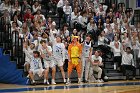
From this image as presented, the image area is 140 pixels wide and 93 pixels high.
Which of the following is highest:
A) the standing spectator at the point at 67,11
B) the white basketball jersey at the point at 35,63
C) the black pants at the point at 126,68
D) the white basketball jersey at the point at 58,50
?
the standing spectator at the point at 67,11

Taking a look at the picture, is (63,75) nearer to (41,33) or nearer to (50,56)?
(50,56)

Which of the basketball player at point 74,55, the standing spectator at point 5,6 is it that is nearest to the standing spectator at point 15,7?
the standing spectator at point 5,6

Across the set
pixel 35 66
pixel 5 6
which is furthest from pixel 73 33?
pixel 5 6

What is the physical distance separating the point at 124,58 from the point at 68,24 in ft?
10.6

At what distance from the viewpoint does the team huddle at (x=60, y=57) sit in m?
15.0

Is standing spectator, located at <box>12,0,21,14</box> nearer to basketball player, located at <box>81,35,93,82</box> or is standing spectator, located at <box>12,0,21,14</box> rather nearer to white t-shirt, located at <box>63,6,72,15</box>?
white t-shirt, located at <box>63,6,72,15</box>

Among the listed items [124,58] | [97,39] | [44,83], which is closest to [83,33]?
[97,39]

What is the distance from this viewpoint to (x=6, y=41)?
620 inches

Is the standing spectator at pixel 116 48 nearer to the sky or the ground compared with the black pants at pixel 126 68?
nearer to the sky

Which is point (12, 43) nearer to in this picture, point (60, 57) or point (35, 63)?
point (35, 63)

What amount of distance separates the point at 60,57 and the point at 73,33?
1.45 m

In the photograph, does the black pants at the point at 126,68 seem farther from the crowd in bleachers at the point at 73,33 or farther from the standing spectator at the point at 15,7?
the standing spectator at the point at 15,7

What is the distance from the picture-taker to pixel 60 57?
15.4 m

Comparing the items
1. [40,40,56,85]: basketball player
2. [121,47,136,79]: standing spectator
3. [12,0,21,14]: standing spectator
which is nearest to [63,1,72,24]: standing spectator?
[12,0,21,14]: standing spectator
